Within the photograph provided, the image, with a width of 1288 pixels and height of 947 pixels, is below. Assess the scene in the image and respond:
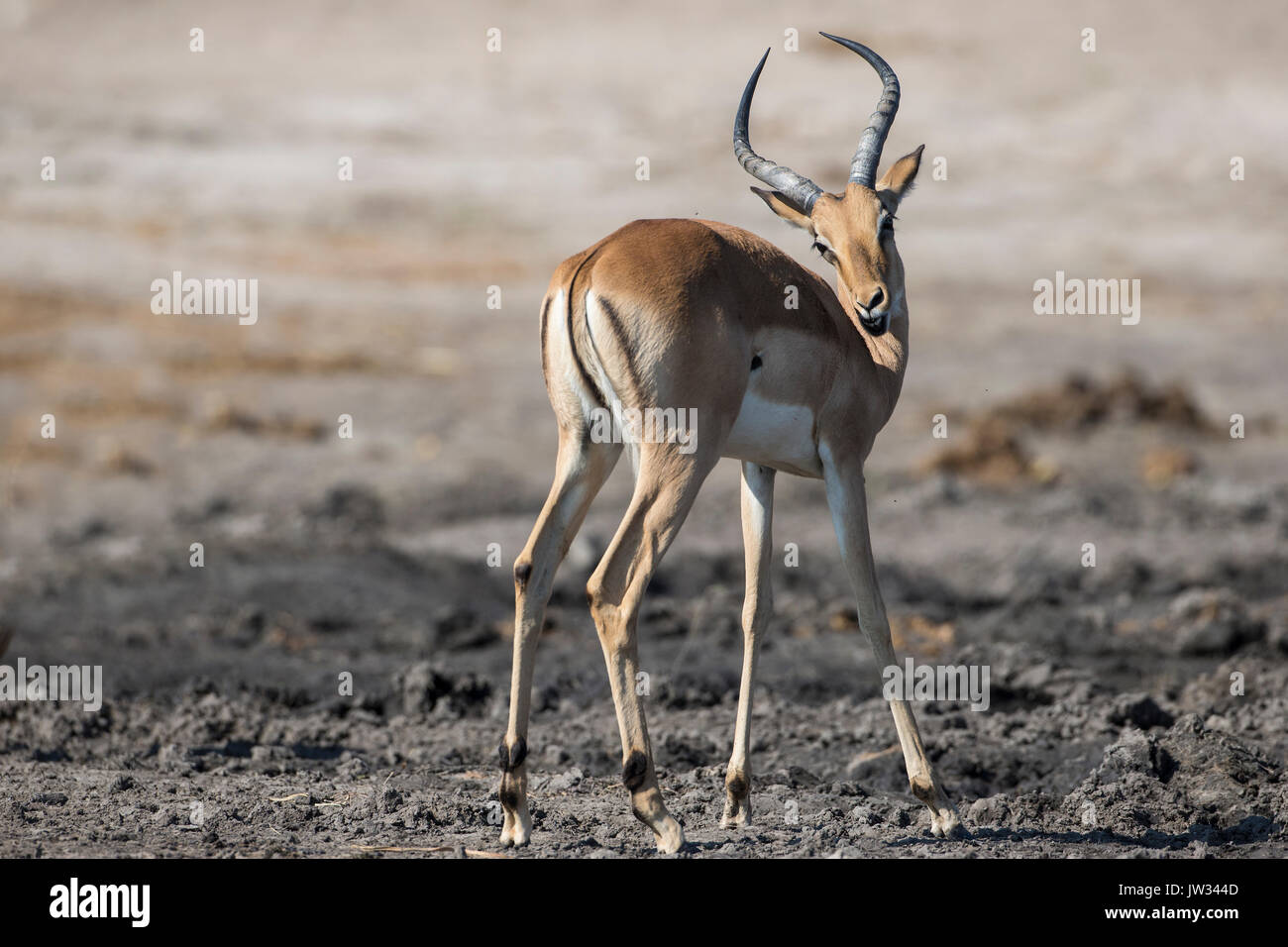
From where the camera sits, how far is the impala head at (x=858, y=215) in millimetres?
8250

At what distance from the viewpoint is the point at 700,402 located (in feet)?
23.3

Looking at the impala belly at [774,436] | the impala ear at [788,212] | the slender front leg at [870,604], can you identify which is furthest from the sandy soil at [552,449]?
the impala ear at [788,212]

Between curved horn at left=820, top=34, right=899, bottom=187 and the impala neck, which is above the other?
curved horn at left=820, top=34, right=899, bottom=187

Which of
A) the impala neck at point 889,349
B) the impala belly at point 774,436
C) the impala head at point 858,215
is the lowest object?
the impala belly at point 774,436

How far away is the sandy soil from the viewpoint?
29.4 feet

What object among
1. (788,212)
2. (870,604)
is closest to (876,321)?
(788,212)

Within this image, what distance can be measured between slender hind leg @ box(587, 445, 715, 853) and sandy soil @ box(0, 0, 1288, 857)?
41 centimetres

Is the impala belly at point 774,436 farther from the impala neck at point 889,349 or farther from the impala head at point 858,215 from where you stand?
the impala head at point 858,215

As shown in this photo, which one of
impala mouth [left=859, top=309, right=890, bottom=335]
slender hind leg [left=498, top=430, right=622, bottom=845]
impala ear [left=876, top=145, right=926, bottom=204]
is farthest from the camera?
impala ear [left=876, top=145, right=926, bottom=204]

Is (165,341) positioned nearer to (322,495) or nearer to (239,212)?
(239,212)

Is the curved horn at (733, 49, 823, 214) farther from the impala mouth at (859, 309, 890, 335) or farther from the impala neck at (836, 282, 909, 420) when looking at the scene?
the impala mouth at (859, 309, 890, 335)

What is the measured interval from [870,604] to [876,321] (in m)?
1.54

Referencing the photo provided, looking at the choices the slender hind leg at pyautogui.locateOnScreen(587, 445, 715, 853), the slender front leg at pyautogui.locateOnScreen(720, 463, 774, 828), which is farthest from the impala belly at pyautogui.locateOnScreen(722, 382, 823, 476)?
the slender hind leg at pyautogui.locateOnScreen(587, 445, 715, 853)
